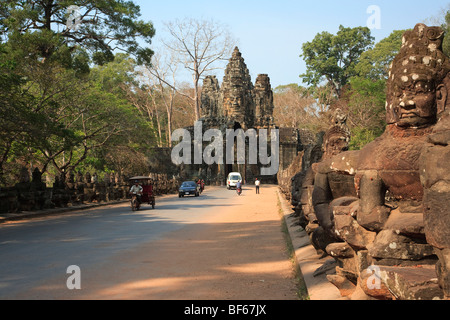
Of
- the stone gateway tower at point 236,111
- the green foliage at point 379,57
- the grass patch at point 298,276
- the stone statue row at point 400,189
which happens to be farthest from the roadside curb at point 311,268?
the stone gateway tower at point 236,111

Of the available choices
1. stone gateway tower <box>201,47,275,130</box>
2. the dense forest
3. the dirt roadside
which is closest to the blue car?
the dense forest

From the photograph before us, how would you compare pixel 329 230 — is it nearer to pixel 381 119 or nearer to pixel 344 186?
pixel 344 186

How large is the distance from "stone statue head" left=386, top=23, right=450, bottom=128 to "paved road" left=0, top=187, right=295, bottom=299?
2.94 metres

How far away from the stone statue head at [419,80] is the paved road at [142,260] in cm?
294

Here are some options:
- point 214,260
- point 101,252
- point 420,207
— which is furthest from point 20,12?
point 420,207

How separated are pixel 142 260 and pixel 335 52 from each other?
55.3 m

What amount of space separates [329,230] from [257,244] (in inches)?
187

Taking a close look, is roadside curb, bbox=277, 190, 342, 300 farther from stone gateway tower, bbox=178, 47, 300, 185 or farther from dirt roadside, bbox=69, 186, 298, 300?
stone gateway tower, bbox=178, 47, 300, 185

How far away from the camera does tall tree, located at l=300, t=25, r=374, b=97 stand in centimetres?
5903

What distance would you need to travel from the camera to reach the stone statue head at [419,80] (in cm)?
425

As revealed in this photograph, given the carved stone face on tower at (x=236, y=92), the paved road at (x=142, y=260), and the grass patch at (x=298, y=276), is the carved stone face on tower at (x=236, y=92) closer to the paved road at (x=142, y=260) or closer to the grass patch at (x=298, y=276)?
the paved road at (x=142, y=260)

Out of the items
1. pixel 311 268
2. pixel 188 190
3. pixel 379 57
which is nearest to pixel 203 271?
pixel 311 268

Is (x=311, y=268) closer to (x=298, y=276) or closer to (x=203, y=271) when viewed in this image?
(x=298, y=276)

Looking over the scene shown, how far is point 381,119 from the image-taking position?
3297 cm
